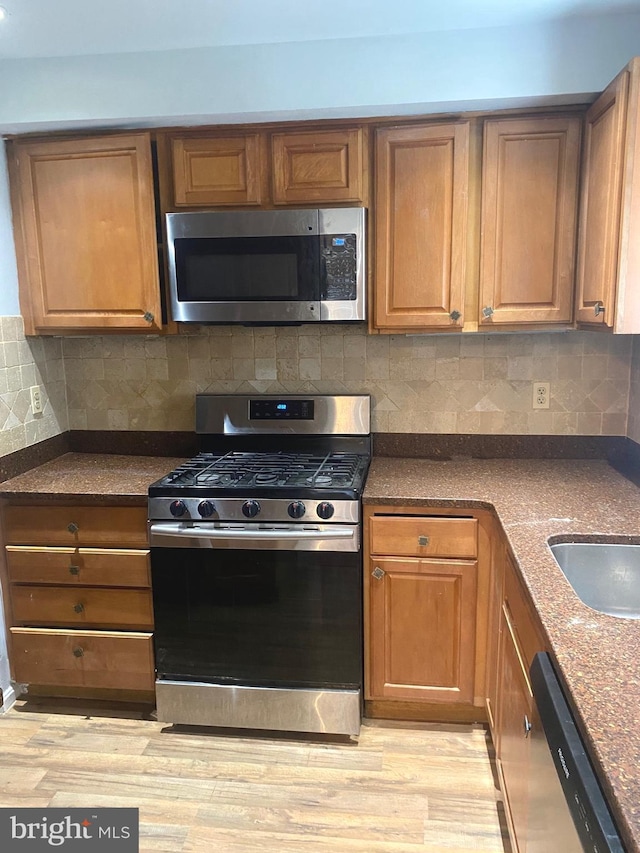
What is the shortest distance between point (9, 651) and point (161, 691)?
0.66m

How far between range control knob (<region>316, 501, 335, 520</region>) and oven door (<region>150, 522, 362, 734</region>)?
58mm

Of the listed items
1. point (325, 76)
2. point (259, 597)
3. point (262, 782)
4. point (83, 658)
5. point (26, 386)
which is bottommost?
point (262, 782)

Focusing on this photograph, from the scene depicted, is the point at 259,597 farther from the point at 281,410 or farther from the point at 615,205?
the point at 615,205

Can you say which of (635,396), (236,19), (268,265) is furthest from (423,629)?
(236,19)

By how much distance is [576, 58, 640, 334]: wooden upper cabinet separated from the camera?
5.87ft

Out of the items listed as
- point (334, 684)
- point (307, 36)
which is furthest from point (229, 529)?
point (307, 36)

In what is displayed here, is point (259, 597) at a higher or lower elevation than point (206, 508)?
lower

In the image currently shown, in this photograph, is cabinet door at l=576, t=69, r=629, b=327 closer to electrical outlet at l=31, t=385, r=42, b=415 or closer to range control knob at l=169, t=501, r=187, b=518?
range control knob at l=169, t=501, r=187, b=518

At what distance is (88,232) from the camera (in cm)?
245

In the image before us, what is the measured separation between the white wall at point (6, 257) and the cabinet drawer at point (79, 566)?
95 cm

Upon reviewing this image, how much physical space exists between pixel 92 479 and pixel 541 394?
1859mm

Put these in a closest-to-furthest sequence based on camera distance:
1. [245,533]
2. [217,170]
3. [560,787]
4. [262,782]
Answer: [560,787] < [262,782] < [245,533] < [217,170]

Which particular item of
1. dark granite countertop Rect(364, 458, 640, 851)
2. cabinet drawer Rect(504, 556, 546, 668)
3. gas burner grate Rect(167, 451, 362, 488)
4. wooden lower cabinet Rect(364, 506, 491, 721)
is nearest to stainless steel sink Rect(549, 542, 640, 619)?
dark granite countertop Rect(364, 458, 640, 851)

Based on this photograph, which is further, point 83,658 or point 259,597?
point 83,658
